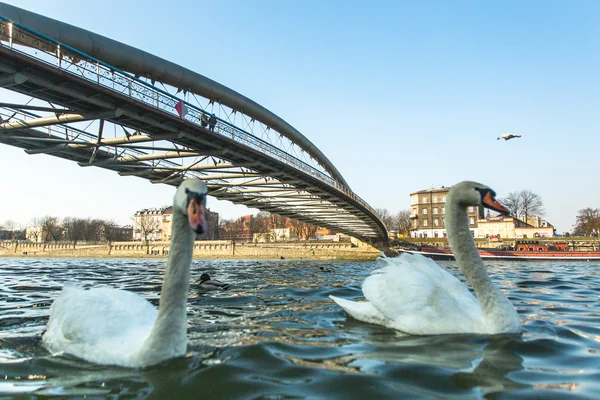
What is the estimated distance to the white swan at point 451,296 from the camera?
406cm

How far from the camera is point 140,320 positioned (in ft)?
11.7

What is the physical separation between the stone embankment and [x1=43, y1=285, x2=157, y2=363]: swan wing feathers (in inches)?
2056

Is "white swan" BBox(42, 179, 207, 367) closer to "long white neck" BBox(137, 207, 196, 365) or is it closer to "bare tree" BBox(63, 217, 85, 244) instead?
"long white neck" BBox(137, 207, 196, 365)

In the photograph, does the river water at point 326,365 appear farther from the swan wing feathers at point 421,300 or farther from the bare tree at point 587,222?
the bare tree at point 587,222

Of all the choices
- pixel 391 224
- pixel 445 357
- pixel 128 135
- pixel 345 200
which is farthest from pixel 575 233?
pixel 445 357

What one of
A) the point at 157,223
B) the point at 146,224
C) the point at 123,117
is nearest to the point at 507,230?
the point at 123,117

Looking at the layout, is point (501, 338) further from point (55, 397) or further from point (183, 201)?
point (55, 397)

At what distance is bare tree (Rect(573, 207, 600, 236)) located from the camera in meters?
81.0

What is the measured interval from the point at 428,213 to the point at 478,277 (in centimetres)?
9808

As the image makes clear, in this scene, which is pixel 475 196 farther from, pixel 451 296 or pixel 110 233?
pixel 110 233

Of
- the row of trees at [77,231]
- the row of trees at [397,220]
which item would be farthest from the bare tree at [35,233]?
the row of trees at [397,220]

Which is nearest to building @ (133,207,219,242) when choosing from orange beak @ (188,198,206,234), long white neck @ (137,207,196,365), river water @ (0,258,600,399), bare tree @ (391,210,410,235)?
bare tree @ (391,210,410,235)

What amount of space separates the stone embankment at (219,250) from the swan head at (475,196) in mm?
51076

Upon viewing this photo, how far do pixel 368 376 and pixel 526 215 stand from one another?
10248 centimetres
